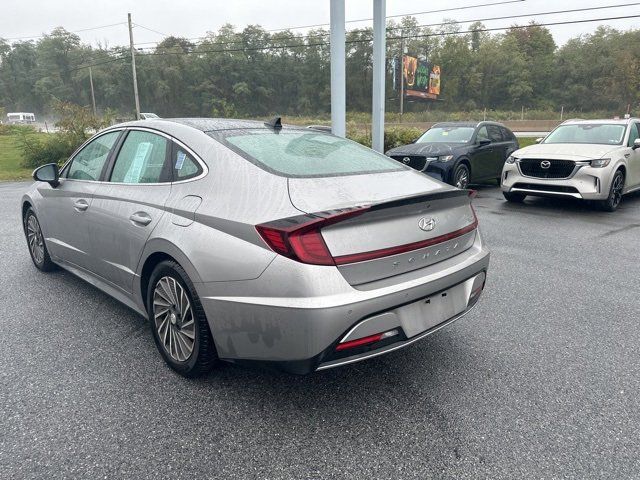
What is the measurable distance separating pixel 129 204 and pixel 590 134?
871 cm

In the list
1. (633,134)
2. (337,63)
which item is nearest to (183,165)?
(337,63)

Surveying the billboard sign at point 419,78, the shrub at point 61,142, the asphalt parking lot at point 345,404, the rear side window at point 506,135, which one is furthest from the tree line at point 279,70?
the asphalt parking lot at point 345,404

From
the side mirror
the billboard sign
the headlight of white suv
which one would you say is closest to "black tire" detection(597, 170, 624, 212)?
the headlight of white suv

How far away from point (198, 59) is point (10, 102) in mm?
44484

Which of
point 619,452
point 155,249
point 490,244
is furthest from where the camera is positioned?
point 490,244

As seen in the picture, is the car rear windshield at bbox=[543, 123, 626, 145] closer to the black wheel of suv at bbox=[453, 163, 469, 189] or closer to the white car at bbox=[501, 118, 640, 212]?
the white car at bbox=[501, 118, 640, 212]

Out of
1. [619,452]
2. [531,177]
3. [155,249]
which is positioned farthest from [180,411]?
[531,177]

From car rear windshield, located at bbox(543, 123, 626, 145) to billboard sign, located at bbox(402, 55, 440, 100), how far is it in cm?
5451

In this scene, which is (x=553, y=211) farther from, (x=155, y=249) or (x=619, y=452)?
(x=155, y=249)

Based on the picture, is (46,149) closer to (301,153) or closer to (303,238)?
(301,153)

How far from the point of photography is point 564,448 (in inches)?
86.1

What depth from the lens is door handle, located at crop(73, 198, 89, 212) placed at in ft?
12.0

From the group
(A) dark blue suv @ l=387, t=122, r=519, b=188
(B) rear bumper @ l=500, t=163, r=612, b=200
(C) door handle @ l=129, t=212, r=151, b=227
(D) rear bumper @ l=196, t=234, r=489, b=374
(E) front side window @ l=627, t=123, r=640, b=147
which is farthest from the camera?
(A) dark blue suv @ l=387, t=122, r=519, b=188

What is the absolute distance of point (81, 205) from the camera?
3.70 metres
